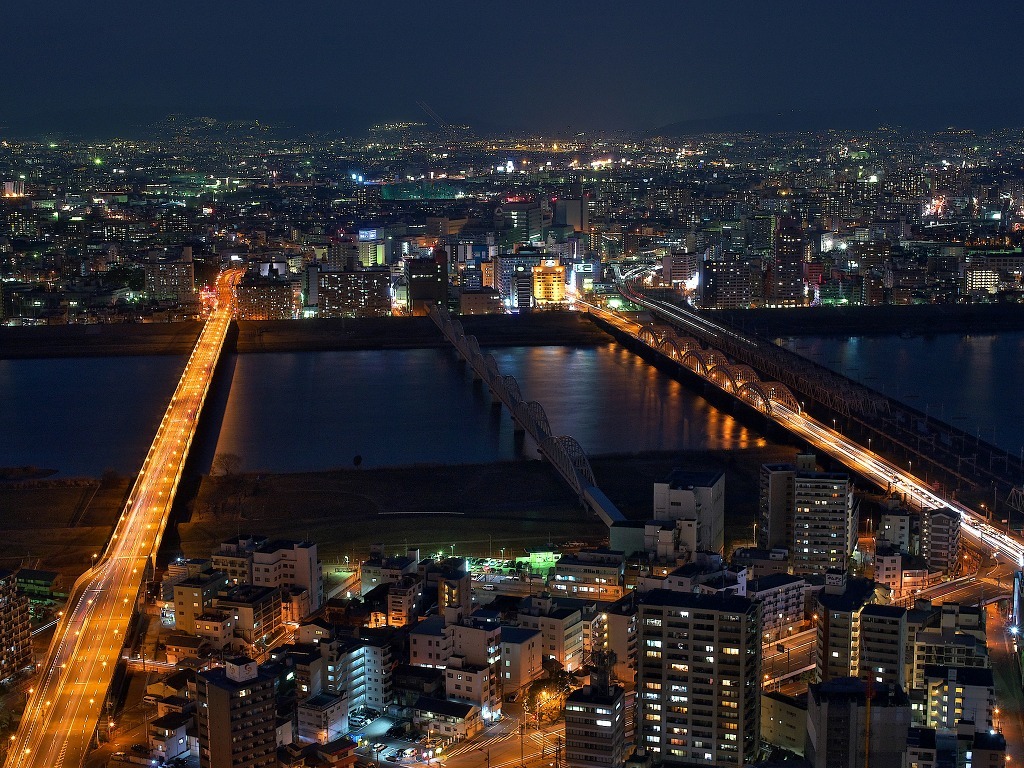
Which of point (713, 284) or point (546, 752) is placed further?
point (713, 284)

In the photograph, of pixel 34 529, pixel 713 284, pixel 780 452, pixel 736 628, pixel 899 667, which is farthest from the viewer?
pixel 713 284

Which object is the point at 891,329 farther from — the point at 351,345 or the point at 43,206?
the point at 43,206

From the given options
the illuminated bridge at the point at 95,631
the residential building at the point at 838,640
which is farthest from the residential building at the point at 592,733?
the illuminated bridge at the point at 95,631

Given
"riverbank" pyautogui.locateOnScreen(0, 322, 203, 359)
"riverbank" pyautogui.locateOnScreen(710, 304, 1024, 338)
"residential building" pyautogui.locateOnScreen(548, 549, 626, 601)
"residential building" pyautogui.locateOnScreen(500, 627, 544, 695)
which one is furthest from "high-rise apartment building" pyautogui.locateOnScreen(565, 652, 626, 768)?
"riverbank" pyautogui.locateOnScreen(710, 304, 1024, 338)

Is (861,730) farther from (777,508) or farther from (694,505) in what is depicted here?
(777,508)

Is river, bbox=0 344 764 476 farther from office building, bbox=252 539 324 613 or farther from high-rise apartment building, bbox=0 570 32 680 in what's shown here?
high-rise apartment building, bbox=0 570 32 680

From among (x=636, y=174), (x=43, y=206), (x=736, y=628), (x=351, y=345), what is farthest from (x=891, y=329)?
(x=636, y=174)

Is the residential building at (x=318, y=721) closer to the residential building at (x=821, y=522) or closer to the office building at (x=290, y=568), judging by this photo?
the office building at (x=290, y=568)
